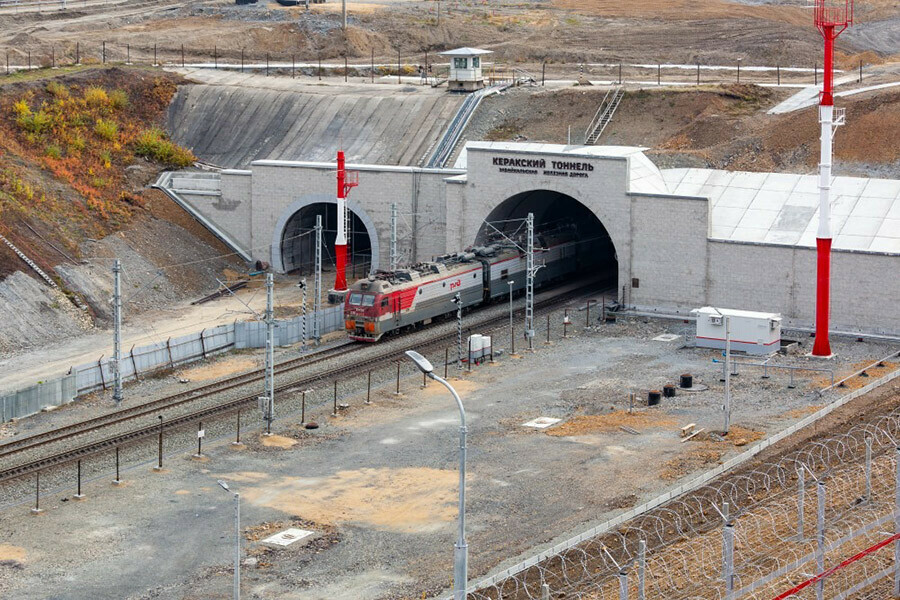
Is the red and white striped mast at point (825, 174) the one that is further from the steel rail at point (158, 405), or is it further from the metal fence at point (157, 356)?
the metal fence at point (157, 356)

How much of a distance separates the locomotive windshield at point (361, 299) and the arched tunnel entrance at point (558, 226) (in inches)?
414

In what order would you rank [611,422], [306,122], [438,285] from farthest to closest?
1. [306,122]
2. [438,285]
3. [611,422]

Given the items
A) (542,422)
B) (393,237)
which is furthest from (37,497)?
(393,237)

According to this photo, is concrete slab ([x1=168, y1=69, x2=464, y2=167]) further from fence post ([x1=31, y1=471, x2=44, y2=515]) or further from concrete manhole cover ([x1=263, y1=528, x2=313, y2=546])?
concrete manhole cover ([x1=263, y1=528, x2=313, y2=546])

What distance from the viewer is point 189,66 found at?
111250mm

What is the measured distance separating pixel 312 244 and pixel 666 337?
26.9 meters

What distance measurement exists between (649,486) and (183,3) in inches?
4355

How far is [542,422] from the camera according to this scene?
55.4 meters

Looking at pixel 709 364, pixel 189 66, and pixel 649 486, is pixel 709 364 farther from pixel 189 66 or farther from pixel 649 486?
pixel 189 66

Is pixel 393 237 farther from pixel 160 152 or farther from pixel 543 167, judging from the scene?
pixel 160 152

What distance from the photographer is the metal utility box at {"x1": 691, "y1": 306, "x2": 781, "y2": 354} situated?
6506 centimetres

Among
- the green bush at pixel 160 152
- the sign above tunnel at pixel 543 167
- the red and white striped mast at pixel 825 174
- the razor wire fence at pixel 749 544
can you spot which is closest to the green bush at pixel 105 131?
the green bush at pixel 160 152

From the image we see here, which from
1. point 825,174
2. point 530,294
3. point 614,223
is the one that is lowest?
point 530,294

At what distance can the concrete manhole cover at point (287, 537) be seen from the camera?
42781 millimetres
